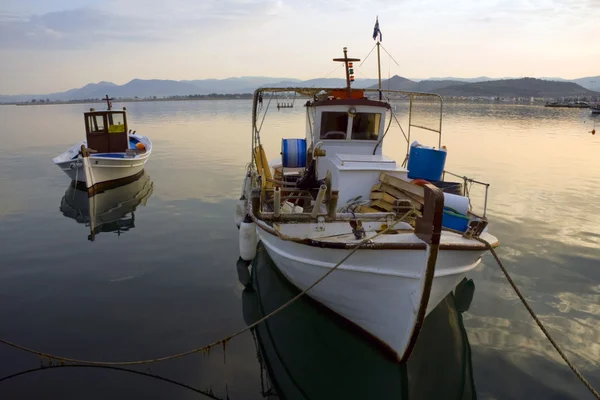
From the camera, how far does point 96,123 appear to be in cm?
1991

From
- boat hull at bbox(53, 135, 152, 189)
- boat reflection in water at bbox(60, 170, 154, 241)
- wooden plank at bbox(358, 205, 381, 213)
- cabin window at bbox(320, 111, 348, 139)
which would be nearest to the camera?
wooden plank at bbox(358, 205, 381, 213)

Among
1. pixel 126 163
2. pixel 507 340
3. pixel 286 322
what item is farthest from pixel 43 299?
pixel 126 163

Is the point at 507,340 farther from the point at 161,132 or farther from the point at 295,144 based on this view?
the point at 161,132

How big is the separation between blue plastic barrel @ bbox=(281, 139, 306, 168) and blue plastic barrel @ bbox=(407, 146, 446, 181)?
2.97m

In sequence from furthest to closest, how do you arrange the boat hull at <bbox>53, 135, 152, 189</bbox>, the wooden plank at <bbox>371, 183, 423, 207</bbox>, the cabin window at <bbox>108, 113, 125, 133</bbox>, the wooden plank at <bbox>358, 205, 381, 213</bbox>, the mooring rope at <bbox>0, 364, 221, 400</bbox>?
the cabin window at <bbox>108, 113, 125, 133</bbox>
the boat hull at <bbox>53, 135, 152, 189</bbox>
the wooden plank at <bbox>358, 205, 381, 213</bbox>
the wooden plank at <bbox>371, 183, 423, 207</bbox>
the mooring rope at <bbox>0, 364, 221, 400</bbox>

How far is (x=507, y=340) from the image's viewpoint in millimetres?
7582

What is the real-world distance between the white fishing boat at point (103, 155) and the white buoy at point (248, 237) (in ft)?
36.1

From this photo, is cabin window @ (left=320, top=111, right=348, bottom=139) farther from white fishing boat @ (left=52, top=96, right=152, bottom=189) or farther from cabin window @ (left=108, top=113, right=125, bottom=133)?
cabin window @ (left=108, top=113, right=125, bottom=133)

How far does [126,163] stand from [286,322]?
14325 millimetres

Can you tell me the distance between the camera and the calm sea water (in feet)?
21.3

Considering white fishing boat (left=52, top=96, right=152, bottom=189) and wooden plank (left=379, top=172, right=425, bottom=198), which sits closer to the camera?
wooden plank (left=379, top=172, right=425, bottom=198)

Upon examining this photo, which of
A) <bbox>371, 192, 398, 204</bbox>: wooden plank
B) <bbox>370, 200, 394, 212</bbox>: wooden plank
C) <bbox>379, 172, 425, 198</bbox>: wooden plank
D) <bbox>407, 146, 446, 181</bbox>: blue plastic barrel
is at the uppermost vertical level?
<bbox>407, 146, 446, 181</bbox>: blue plastic barrel

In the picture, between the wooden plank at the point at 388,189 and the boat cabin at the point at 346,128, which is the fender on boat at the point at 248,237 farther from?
the wooden plank at the point at 388,189

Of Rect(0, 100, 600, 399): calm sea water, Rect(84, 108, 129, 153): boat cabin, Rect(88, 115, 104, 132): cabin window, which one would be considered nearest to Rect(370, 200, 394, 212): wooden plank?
Rect(0, 100, 600, 399): calm sea water
